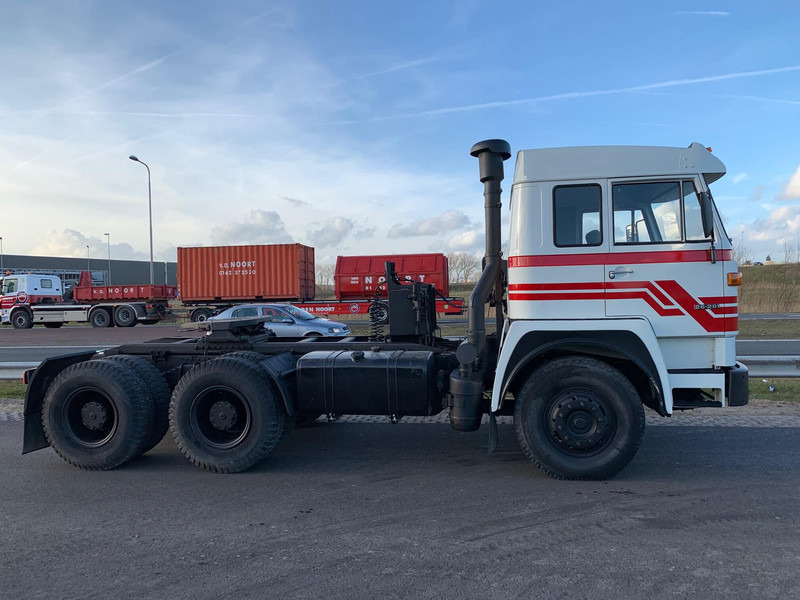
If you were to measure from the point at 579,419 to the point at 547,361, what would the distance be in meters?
0.60

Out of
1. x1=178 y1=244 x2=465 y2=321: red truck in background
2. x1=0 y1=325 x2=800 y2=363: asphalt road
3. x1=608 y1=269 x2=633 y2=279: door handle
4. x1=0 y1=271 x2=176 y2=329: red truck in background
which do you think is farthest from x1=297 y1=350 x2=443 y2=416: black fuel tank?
x1=0 y1=271 x2=176 y2=329: red truck in background

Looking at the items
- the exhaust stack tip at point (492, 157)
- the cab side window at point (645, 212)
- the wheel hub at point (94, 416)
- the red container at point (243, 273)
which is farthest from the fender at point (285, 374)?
the red container at point (243, 273)

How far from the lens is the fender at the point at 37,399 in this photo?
5.88 m

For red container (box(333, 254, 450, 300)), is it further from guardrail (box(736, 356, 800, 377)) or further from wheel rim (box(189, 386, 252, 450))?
wheel rim (box(189, 386, 252, 450))

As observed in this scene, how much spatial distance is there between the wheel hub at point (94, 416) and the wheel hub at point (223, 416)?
1.18 meters

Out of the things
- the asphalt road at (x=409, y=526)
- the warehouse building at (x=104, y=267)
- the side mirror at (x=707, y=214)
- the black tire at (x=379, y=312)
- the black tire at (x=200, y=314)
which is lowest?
the asphalt road at (x=409, y=526)

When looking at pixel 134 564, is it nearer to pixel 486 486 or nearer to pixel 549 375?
pixel 486 486

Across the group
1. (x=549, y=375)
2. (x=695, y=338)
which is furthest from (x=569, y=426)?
(x=695, y=338)

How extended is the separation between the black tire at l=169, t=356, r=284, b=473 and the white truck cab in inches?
86.2

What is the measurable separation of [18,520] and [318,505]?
7.55 ft

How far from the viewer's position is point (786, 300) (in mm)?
31125

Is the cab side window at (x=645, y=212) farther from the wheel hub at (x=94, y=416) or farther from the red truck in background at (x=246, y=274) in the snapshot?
the red truck in background at (x=246, y=274)

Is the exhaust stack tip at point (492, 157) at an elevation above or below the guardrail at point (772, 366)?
above

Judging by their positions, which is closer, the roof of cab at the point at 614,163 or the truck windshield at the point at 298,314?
the roof of cab at the point at 614,163
